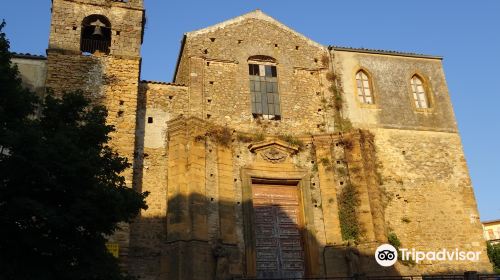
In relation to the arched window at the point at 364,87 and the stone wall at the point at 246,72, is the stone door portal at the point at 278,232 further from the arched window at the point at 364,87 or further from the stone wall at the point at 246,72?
the arched window at the point at 364,87

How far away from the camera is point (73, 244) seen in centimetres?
959

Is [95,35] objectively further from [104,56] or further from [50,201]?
[50,201]

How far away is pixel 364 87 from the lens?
Answer: 20.1m

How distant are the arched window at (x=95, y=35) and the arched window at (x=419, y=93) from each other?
11.2 m

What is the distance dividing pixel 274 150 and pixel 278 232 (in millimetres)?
2672

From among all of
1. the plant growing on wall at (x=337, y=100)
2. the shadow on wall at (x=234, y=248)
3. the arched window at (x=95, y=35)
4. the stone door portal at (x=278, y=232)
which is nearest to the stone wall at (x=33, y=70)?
the arched window at (x=95, y=35)

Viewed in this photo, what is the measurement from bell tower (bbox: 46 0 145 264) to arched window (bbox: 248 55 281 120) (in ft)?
13.4

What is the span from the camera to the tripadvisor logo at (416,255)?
54.2ft

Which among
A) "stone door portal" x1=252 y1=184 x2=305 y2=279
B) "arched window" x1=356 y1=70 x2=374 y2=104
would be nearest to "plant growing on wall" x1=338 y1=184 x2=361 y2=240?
"stone door portal" x1=252 y1=184 x2=305 y2=279

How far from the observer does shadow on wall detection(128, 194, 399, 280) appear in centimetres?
1513

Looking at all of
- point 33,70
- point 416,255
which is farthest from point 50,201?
point 416,255

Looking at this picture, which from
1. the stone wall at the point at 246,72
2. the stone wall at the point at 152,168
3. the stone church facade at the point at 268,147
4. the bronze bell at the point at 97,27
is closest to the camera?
the stone wall at the point at 152,168

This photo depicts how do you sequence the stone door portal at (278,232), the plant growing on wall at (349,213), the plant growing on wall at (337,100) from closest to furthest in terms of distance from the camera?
the stone door portal at (278,232)
the plant growing on wall at (349,213)
the plant growing on wall at (337,100)

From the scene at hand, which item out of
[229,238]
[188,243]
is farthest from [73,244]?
[229,238]
